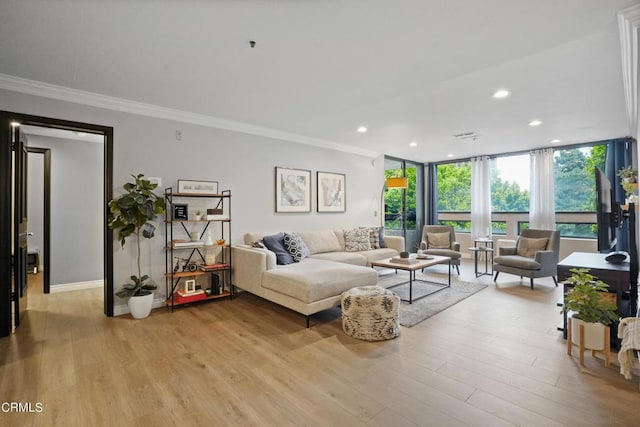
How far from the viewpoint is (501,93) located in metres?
3.38

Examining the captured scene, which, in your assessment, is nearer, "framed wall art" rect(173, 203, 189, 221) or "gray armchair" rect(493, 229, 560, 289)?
"framed wall art" rect(173, 203, 189, 221)

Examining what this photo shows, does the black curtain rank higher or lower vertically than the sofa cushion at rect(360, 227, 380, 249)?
higher

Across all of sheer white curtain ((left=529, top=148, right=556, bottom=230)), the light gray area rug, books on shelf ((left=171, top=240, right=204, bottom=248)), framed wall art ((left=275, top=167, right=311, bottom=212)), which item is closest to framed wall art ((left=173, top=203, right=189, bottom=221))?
books on shelf ((left=171, top=240, right=204, bottom=248))

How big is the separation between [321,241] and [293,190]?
101 centimetres

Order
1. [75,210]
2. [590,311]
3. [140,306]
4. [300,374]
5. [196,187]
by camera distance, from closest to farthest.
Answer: [300,374] < [590,311] < [140,306] < [196,187] < [75,210]

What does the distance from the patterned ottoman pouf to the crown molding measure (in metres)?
3.08

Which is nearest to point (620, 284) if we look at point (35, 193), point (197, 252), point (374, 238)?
point (374, 238)

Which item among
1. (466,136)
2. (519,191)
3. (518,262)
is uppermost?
(466,136)

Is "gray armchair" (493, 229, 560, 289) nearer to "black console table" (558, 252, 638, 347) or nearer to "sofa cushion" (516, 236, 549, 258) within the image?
"sofa cushion" (516, 236, 549, 258)

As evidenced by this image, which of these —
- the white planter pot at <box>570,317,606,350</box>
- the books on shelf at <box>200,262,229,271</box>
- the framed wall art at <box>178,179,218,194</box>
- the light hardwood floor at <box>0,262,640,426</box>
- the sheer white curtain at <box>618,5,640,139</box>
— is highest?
the sheer white curtain at <box>618,5,640,139</box>

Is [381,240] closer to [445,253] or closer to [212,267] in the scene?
[445,253]

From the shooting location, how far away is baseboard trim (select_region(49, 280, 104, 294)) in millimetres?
4543

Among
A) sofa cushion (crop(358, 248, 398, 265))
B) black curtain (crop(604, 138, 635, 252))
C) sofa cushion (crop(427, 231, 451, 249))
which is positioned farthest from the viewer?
sofa cushion (crop(427, 231, 451, 249))

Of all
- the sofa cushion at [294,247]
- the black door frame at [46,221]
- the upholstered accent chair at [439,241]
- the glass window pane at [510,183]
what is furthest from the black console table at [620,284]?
the black door frame at [46,221]
